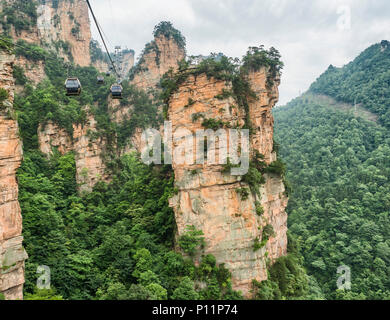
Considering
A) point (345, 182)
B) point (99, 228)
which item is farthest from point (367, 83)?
point (99, 228)

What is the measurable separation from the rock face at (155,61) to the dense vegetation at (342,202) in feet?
87.7

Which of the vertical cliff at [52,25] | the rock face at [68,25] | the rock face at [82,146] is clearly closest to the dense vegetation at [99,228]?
the rock face at [82,146]

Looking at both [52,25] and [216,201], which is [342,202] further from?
[52,25]

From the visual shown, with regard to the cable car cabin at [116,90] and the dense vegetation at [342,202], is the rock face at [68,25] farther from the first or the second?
the dense vegetation at [342,202]

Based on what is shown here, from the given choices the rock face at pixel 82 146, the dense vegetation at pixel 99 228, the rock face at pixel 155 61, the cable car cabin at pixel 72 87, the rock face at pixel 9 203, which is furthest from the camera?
the rock face at pixel 155 61

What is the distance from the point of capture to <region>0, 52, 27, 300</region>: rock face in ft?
37.6

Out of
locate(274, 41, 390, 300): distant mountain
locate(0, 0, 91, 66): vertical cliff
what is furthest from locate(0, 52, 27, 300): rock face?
locate(0, 0, 91, 66): vertical cliff

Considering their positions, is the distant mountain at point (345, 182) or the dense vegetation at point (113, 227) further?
the distant mountain at point (345, 182)

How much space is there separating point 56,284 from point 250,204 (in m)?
13.0

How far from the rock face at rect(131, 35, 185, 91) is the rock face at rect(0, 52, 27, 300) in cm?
2916

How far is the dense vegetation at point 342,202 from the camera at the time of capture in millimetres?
24766

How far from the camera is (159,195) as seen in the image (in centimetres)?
2156

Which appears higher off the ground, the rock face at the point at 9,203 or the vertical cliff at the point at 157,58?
the vertical cliff at the point at 157,58
